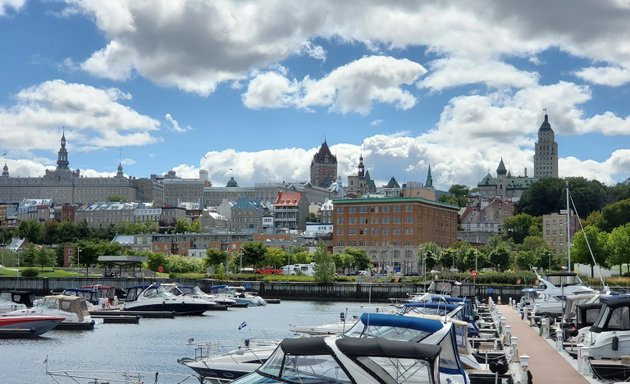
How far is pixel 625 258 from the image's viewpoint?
392ft

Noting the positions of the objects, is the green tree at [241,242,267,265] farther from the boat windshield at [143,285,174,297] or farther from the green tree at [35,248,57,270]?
the boat windshield at [143,285,174,297]

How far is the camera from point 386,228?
169750 mm

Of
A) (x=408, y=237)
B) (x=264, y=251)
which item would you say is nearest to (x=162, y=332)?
(x=264, y=251)

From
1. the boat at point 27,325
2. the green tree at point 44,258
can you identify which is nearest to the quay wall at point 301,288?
the green tree at point 44,258

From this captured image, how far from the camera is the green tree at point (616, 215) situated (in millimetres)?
186375

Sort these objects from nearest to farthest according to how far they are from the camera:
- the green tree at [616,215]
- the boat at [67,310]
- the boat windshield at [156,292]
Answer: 1. the boat at [67,310]
2. the boat windshield at [156,292]
3. the green tree at [616,215]

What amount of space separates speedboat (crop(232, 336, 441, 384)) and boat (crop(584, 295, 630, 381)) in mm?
11892

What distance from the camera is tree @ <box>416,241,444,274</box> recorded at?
146 m

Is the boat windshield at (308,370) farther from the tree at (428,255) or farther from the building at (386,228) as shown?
the building at (386,228)

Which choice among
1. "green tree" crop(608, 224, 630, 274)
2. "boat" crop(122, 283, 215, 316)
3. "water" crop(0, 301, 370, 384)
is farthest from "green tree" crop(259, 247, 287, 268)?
"water" crop(0, 301, 370, 384)

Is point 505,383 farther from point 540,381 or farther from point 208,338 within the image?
point 208,338

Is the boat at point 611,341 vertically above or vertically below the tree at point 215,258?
below

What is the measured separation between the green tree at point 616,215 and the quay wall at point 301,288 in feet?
275

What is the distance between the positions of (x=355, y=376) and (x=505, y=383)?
12.6 meters
